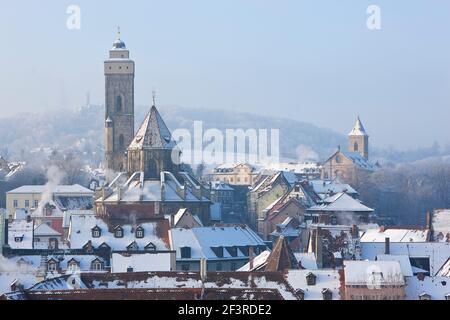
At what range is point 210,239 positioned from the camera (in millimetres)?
45344

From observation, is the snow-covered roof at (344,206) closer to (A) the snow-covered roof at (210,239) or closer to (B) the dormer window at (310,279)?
(A) the snow-covered roof at (210,239)

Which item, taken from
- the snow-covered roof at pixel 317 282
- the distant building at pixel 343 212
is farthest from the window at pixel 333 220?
the snow-covered roof at pixel 317 282

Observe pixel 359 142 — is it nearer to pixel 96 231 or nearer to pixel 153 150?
pixel 153 150

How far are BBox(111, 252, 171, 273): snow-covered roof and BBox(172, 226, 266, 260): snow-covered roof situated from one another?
612cm

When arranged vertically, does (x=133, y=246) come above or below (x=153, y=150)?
below

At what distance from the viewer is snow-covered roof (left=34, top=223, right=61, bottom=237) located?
5481 centimetres

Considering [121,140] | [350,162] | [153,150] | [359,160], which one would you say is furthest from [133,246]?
[359,160]

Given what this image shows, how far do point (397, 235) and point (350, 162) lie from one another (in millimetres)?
45928

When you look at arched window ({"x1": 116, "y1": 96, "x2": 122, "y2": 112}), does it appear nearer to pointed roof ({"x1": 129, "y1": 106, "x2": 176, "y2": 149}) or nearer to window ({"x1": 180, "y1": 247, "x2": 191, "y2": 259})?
pointed roof ({"x1": 129, "y1": 106, "x2": 176, "y2": 149})

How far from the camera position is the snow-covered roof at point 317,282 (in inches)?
1167

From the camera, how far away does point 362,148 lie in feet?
316

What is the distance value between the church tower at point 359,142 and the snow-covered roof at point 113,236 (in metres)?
48.0

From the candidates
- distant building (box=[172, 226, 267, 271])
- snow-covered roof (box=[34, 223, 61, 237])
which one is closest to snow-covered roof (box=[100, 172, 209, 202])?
snow-covered roof (box=[34, 223, 61, 237])
